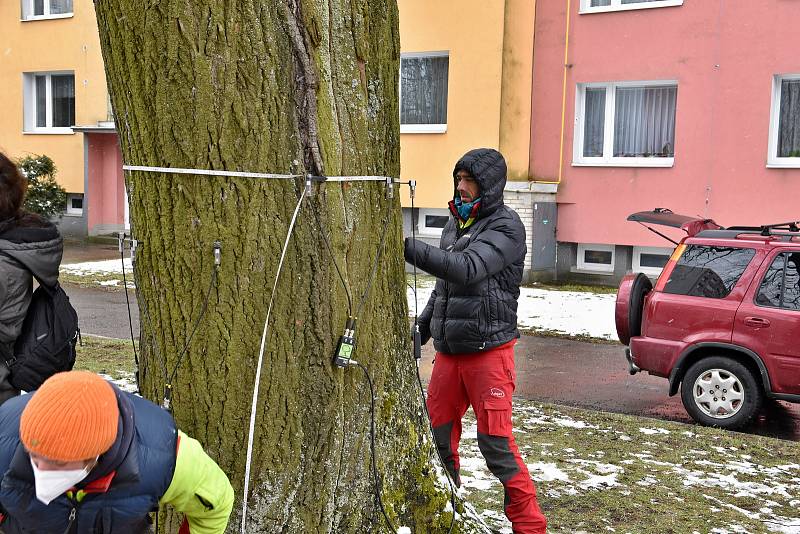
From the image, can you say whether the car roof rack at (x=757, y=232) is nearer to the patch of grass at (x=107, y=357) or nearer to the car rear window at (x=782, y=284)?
the car rear window at (x=782, y=284)

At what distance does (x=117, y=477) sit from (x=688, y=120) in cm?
1317

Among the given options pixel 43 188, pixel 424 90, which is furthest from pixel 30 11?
pixel 424 90

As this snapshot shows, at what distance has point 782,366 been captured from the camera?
671 cm

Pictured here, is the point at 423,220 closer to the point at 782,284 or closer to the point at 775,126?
the point at 775,126

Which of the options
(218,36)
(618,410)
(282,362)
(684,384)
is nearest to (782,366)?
(684,384)

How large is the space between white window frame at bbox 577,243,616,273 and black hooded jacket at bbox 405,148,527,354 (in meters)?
11.2

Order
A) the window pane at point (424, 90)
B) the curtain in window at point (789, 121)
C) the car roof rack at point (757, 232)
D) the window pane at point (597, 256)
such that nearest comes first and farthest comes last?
the car roof rack at point (757, 232) < the curtain in window at point (789, 121) < the window pane at point (597, 256) < the window pane at point (424, 90)

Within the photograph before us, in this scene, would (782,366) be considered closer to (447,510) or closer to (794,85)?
(447,510)

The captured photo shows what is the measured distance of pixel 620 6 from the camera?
1463 cm

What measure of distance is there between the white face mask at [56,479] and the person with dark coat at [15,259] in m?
1.20

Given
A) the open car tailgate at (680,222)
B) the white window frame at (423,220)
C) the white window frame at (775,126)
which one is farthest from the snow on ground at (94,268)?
the white window frame at (775,126)

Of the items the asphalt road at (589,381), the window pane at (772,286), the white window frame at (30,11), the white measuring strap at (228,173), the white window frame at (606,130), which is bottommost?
the asphalt road at (589,381)

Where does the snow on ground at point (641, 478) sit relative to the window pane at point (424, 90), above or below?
below

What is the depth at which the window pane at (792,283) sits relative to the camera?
6.77 m
